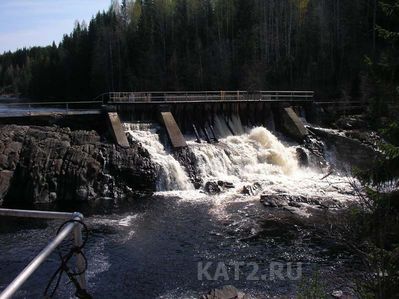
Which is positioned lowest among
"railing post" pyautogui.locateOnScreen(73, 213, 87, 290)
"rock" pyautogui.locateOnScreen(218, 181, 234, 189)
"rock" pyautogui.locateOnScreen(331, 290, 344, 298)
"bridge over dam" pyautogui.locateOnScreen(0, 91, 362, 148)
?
"rock" pyautogui.locateOnScreen(331, 290, 344, 298)

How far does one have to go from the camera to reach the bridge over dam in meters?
27.7

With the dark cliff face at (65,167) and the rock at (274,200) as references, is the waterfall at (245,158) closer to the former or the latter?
the dark cliff face at (65,167)

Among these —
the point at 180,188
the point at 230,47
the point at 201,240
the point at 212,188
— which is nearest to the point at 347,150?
the point at 212,188

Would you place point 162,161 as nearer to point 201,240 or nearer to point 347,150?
point 201,240

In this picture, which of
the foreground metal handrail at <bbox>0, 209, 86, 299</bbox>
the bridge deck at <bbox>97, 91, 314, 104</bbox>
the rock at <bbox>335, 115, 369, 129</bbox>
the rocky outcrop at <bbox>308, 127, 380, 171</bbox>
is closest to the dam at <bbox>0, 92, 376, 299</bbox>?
the bridge deck at <bbox>97, 91, 314, 104</bbox>

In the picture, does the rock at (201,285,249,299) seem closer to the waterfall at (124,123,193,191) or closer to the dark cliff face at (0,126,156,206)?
the dark cliff face at (0,126,156,206)

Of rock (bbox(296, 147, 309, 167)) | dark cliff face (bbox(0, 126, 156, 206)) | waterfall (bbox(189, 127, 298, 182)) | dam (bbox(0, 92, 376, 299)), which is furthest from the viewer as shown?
rock (bbox(296, 147, 309, 167))

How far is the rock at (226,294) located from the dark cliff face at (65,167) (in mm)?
12793

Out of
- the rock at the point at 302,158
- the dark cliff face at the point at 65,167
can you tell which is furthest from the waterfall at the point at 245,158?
the dark cliff face at the point at 65,167

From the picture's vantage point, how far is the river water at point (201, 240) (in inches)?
543

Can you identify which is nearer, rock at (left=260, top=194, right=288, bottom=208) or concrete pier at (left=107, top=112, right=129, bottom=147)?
rock at (left=260, top=194, right=288, bottom=208)

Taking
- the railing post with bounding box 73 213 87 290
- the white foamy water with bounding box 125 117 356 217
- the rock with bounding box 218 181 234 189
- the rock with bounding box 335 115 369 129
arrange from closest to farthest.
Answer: the railing post with bounding box 73 213 87 290 → the white foamy water with bounding box 125 117 356 217 → the rock with bounding box 218 181 234 189 → the rock with bounding box 335 115 369 129

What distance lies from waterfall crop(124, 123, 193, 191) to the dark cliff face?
0.54 m

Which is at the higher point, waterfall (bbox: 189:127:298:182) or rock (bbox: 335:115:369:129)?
rock (bbox: 335:115:369:129)
